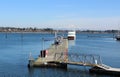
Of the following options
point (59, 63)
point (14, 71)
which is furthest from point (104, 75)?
point (14, 71)

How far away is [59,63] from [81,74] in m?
5.69

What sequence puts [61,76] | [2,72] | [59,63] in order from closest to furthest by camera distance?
[61,76]
[2,72]
[59,63]

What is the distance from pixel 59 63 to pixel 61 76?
20.9 ft

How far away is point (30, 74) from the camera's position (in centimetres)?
4534

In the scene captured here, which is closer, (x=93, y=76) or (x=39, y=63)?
(x=93, y=76)

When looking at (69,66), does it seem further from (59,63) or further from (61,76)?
(61,76)

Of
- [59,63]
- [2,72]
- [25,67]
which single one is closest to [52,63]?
[59,63]

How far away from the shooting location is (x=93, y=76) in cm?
4425

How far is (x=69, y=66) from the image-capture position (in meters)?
51.6

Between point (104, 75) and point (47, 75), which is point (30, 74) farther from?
point (104, 75)

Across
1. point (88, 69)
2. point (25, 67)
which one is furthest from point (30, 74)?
point (88, 69)

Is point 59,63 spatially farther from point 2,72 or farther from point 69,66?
point 2,72

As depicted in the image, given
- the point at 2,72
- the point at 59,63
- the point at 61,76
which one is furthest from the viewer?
the point at 59,63

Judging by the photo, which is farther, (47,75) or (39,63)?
(39,63)
